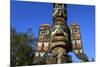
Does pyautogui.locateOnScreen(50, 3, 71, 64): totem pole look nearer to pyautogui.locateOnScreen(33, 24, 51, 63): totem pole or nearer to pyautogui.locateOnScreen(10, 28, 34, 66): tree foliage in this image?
pyautogui.locateOnScreen(33, 24, 51, 63): totem pole

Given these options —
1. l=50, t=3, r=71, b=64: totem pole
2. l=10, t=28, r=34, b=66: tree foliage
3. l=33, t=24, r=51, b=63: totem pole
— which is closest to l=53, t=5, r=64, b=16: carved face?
l=50, t=3, r=71, b=64: totem pole

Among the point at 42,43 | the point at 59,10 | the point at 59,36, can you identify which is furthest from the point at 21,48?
the point at 59,10

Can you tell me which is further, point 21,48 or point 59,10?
point 59,10

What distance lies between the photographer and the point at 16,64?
5.41 feet

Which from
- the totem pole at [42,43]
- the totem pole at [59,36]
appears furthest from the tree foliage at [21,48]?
the totem pole at [59,36]

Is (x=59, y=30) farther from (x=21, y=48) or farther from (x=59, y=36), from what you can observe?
(x=21, y=48)

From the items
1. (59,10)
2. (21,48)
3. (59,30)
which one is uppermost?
(59,10)

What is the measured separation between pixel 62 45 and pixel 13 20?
42cm

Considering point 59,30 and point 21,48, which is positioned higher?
point 59,30

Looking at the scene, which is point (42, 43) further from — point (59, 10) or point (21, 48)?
point (59, 10)

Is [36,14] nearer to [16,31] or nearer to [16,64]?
[16,31]

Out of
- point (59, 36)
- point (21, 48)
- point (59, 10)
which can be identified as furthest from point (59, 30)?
point (21, 48)

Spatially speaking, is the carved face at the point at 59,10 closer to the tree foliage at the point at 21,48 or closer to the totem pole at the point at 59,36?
the totem pole at the point at 59,36
